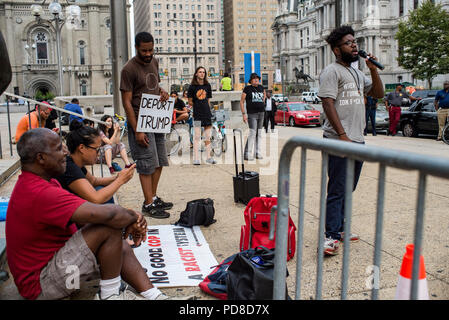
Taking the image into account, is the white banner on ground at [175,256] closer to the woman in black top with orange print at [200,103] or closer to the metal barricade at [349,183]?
the metal barricade at [349,183]

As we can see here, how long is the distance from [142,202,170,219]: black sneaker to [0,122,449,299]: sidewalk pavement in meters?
0.07

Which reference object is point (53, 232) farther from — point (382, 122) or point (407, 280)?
point (382, 122)

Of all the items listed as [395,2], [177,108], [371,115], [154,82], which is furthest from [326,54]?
[154,82]

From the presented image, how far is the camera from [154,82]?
17.4 feet

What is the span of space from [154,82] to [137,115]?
46 cm

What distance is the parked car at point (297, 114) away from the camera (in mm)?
23625

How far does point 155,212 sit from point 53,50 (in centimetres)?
8222

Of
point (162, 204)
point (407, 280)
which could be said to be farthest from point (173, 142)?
point (407, 280)

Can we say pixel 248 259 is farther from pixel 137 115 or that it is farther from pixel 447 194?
pixel 447 194

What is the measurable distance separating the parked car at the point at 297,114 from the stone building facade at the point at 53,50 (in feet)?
179

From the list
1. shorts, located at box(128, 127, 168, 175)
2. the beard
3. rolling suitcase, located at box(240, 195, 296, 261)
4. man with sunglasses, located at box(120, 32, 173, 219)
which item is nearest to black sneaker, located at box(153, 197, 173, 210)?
man with sunglasses, located at box(120, 32, 173, 219)

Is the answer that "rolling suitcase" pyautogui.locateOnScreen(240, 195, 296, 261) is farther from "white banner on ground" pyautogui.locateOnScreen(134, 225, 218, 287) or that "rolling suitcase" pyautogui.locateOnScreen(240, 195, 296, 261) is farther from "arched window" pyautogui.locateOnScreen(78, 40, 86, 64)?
"arched window" pyautogui.locateOnScreen(78, 40, 86, 64)

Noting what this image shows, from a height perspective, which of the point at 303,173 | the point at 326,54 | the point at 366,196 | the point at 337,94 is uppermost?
the point at 326,54

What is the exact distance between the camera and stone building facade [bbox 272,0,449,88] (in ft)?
255
